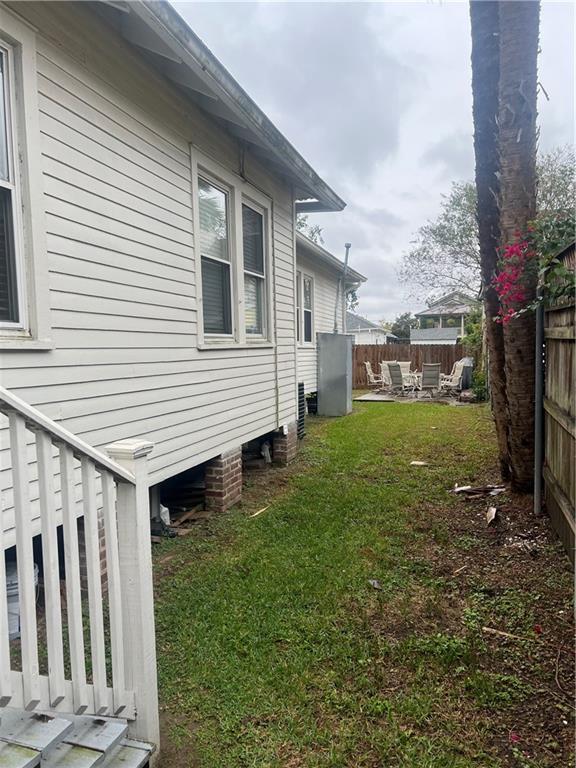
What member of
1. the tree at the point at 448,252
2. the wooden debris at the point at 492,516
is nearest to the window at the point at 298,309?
the wooden debris at the point at 492,516

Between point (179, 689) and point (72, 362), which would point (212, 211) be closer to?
point (72, 362)

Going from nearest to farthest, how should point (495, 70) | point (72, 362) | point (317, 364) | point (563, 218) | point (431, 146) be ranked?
point (72, 362), point (563, 218), point (495, 70), point (317, 364), point (431, 146)

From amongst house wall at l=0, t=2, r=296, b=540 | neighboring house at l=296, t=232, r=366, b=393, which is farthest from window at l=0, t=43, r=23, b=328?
neighboring house at l=296, t=232, r=366, b=393

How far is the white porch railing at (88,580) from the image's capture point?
157cm

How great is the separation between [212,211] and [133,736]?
4.42m

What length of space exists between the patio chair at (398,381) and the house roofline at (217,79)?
1002 centimetres

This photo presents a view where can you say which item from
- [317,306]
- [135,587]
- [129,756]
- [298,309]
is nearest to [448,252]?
[317,306]

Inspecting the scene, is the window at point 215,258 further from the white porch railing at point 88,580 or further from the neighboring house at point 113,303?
the white porch railing at point 88,580

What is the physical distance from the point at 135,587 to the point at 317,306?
11393 mm

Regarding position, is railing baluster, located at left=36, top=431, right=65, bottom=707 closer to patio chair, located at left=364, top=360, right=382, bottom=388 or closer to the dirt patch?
the dirt patch

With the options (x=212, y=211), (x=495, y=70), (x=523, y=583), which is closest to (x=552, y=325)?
(x=523, y=583)

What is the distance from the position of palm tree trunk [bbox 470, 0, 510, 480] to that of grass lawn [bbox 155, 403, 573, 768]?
128cm

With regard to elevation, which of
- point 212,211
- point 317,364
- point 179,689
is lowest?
point 179,689

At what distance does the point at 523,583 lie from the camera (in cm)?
330
